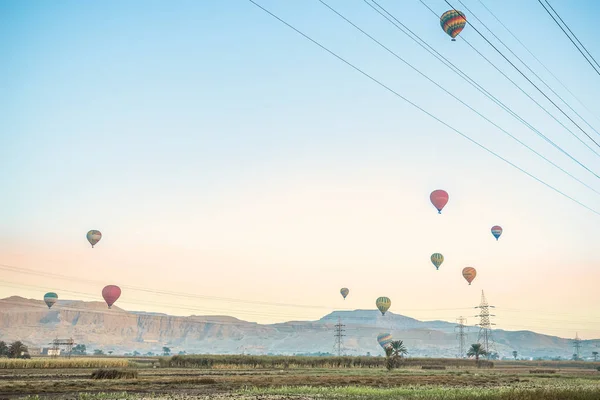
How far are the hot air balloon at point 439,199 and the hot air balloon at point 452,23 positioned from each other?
29886 mm

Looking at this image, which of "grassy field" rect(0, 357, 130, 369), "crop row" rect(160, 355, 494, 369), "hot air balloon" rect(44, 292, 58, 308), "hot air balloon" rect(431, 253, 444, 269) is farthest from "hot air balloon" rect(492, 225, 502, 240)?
"hot air balloon" rect(44, 292, 58, 308)

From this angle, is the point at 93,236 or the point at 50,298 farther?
the point at 50,298

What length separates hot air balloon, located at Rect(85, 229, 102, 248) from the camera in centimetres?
11412

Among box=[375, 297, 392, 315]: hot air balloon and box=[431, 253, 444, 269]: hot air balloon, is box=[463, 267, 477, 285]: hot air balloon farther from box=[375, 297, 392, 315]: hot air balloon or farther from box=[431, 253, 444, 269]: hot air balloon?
box=[375, 297, 392, 315]: hot air balloon

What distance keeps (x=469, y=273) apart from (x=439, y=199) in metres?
45.8

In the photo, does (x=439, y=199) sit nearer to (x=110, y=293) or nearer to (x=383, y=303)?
(x=383, y=303)

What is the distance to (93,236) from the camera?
11419 cm

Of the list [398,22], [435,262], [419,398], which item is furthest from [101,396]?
[435,262]

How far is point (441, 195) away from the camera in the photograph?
7562cm

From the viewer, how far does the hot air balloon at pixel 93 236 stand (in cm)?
11412

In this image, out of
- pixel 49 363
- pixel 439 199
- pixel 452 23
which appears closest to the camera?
pixel 452 23

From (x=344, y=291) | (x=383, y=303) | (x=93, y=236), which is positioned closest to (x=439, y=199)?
(x=93, y=236)

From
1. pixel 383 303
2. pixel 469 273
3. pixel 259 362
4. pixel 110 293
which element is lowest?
pixel 259 362

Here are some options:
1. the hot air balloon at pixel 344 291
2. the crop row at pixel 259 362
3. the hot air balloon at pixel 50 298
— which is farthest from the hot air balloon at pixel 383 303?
the hot air balloon at pixel 50 298
